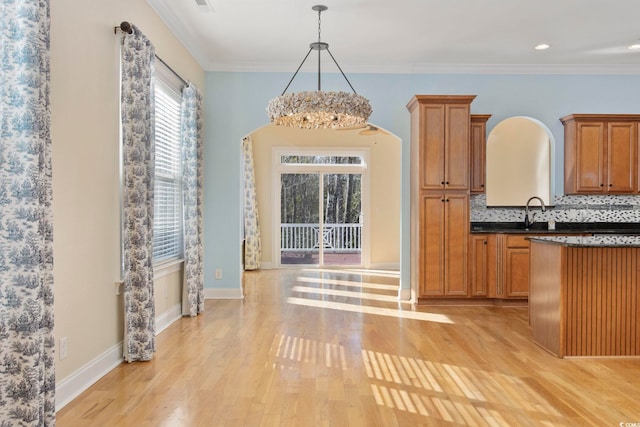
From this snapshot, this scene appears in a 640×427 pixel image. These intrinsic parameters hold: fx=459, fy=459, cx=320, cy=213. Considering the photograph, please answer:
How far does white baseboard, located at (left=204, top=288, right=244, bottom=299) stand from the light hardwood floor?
37.2 inches

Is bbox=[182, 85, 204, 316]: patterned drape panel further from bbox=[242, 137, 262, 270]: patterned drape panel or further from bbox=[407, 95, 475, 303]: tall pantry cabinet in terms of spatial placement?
bbox=[242, 137, 262, 270]: patterned drape panel

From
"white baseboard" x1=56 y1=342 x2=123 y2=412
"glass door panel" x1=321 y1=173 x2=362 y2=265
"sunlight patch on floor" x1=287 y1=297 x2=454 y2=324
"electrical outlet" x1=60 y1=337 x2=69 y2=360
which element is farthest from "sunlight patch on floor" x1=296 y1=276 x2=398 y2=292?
"electrical outlet" x1=60 y1=337 x2=69 y2=360

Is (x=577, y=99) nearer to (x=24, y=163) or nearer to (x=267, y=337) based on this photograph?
(x=267, y=337)

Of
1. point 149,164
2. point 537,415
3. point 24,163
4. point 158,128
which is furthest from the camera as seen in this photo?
point 158,128

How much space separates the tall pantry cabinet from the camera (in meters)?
5.56

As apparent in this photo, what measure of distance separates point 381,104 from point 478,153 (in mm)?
1399

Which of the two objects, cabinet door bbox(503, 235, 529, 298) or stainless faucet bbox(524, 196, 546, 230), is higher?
stainless faucet bbox(524, 196, 546, 230)

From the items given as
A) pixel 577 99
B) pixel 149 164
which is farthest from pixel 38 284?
pixel 577 99

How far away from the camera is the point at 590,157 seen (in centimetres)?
587

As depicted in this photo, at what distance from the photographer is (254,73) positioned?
6.04 metres

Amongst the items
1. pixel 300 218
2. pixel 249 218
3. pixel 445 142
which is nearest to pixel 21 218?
pixel 445 142

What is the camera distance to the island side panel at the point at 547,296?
3.66m

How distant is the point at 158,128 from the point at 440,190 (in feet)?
10.8

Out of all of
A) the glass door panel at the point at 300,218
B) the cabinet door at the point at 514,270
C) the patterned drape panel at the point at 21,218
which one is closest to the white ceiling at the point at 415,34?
the patterned drape panel at the point at 21,218
